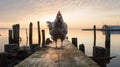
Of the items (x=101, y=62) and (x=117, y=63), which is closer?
(x=101, y=62)

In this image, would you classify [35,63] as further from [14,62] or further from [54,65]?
[14,62]

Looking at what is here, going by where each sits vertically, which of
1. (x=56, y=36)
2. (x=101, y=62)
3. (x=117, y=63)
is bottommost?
(x=117, y=63)

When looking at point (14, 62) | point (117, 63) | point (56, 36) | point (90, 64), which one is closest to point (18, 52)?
point (14, 62)

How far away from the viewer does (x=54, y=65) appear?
9.63m

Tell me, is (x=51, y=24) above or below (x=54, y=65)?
above

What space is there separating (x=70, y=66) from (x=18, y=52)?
7237mm

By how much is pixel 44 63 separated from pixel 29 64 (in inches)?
23.9

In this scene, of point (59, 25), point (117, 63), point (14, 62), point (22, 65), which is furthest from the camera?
point (117, 63)

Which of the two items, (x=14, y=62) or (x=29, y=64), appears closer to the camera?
(x=29, y=64)

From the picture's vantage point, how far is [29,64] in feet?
31.9

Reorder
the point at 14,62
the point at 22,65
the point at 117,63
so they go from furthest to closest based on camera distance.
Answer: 1. the point at 117,63
2. the point at 14,62
3. the point at 22,65

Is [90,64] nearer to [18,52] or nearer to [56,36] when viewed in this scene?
[18,52]

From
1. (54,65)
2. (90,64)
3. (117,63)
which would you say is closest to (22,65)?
(54,65)

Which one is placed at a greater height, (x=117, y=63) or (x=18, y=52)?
(x=18, y=52)
